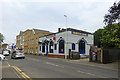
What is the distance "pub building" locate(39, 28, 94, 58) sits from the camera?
27.0m

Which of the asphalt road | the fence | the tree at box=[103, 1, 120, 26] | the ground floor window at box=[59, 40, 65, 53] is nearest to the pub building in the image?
the ground floor window at box=[59, 40, 65, 53]

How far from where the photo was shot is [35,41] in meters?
43.2

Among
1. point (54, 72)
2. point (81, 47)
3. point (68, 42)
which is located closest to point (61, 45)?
point (68, 42)

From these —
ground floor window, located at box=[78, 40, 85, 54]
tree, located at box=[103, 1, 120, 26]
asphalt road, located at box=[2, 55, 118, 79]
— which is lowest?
asphalt road, located at box=[2, 55, 118, 79]

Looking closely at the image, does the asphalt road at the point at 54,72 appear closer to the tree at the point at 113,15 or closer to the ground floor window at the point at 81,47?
the tree at the point at 113,15

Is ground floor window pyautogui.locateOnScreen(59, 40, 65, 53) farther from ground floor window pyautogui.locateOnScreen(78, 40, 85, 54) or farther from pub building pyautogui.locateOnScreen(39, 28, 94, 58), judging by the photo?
ground floor window pyautogui.locateOnScreen(78, 40, 85, 54)

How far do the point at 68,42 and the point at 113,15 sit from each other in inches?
546

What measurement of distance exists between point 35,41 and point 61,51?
58.1 ft

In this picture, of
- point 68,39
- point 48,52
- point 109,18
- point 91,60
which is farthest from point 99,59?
point 48,52

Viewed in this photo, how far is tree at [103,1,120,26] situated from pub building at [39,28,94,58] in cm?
1191

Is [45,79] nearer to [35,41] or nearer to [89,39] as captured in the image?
[89,39]

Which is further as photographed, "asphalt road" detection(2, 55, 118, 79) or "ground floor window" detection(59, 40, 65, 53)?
"ground floor window" detection(59, 40, 65, 53)

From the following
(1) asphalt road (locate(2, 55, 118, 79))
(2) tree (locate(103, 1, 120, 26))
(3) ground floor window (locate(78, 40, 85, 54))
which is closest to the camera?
(1) asphalt road (locate(2, 55, 118, 79))

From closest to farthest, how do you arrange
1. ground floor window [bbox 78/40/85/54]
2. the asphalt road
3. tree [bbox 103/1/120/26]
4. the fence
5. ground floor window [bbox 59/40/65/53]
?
the asphalt road
tree [bbox 103/1/120/26]
the fence
ground floor window [bbox 59/40/65/53]
ground floor window [bbox 78/40/85/54]
